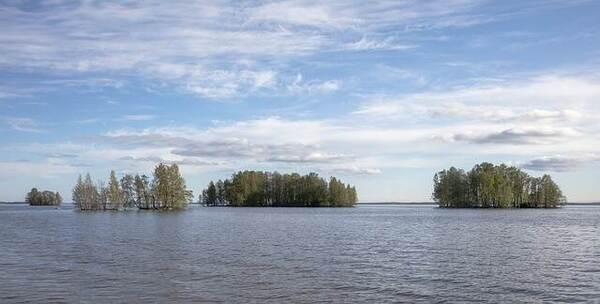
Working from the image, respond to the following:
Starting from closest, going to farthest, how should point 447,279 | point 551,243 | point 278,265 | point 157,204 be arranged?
point 447,279 < point 278,265 < point 551,243 < point 157,204

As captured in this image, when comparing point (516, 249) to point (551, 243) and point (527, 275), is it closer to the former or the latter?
point (551, 243)

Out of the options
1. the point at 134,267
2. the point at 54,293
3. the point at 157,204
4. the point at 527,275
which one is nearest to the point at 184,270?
the point at 134,267

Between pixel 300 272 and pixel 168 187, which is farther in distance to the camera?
pixel 168 187

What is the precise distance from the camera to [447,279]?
107ft

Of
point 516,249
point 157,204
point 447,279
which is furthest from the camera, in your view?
point 157,204

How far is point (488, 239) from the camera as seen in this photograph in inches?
2421

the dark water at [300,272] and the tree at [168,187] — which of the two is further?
the tree at [168,187]

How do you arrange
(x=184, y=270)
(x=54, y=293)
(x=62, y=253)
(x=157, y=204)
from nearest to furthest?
(x=54, y=293), (x=184, y=270), (x=62, y=253), (x=157, y=204)

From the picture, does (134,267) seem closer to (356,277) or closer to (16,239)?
(356,277)

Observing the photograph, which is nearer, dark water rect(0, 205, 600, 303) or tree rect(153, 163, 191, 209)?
dark water rect(0, 205, 600, 303)

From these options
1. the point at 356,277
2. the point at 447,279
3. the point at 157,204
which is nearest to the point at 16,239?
the point at 356,277

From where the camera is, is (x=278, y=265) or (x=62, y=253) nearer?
(x=278, y=265)

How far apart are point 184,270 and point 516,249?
29.6 metres

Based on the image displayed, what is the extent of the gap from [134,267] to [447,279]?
19600mm
